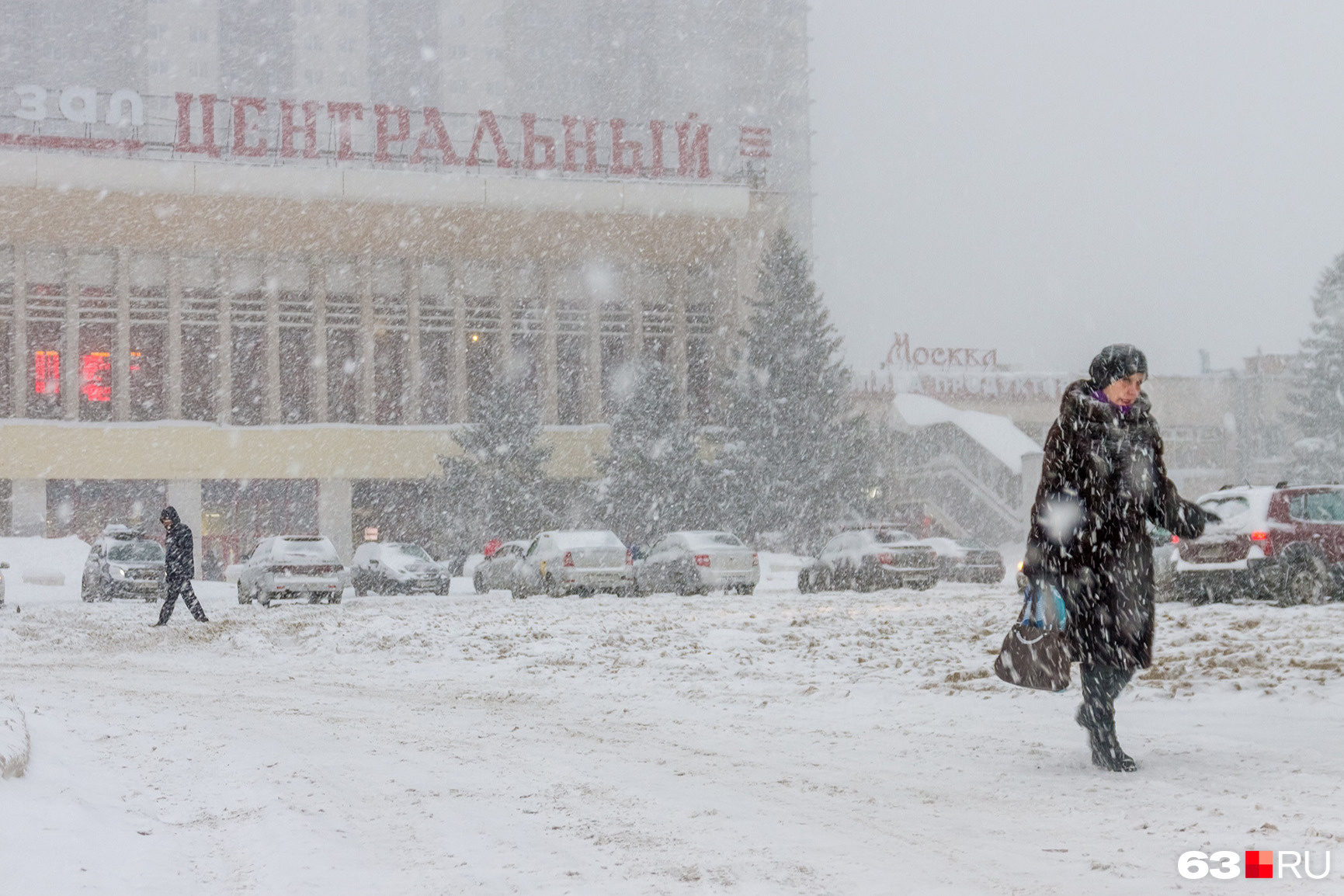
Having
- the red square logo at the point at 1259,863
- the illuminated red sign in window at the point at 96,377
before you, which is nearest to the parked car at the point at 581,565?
the red square logo at the point at 1259,863

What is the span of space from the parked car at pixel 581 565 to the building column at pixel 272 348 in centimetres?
2600

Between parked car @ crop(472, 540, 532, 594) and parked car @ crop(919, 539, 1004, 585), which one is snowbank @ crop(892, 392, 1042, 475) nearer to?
parked car @ crop(919, 539, 1004, 585)

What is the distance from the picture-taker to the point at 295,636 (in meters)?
16.4

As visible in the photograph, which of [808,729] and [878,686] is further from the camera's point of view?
[878,686]

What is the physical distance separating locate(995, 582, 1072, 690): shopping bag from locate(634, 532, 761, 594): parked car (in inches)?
746

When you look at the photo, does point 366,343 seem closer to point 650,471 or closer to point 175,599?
point 650,471

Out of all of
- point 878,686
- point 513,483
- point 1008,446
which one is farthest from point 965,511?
point 878,686

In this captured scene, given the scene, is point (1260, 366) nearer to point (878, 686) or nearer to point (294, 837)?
point (878, 686)

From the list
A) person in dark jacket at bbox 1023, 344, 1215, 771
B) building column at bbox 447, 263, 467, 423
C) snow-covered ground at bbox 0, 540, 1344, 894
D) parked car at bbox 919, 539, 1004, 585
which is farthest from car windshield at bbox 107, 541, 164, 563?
person in dark jacket at bbox 1023, 344, 1215, 771

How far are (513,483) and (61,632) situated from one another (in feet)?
85.8

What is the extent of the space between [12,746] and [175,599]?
13736mm

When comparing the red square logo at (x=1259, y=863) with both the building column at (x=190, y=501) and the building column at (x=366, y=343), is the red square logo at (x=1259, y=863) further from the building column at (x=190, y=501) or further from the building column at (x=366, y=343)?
the building column at (x=366, y=343)

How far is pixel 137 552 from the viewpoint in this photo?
27547 millimetres

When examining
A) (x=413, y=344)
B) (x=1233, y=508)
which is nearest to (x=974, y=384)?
(x=413, y=344)
